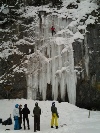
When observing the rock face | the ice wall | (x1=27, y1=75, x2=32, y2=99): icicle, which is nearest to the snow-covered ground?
(x1=27, y1=75, x2=32, y2=99): icicle

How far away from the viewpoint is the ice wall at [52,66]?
20.2 m

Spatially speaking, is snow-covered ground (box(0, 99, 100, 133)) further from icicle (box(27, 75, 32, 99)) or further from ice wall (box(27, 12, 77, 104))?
ice wall (box(27, 12, 77, 104))

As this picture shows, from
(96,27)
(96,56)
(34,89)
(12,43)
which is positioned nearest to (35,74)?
(34,89)

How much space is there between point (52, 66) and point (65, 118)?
5389 mm

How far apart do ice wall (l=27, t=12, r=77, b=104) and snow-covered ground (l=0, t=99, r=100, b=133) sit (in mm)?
1280

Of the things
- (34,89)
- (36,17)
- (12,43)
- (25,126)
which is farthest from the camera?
(36,17)

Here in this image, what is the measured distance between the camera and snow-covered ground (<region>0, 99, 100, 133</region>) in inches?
510

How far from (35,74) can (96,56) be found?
190 inches

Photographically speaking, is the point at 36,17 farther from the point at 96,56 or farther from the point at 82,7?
the point at 96,56

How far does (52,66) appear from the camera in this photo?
2072 cm

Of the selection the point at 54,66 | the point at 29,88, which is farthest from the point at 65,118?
the point at 54,66

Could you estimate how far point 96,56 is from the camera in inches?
816

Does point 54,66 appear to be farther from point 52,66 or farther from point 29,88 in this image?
point 29,88

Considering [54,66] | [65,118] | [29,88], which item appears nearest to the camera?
[65,118]
